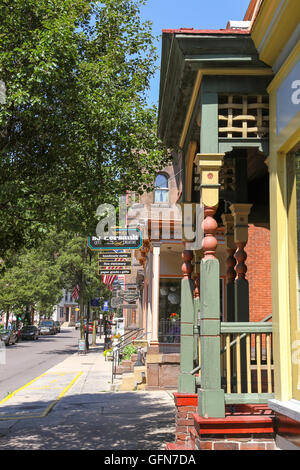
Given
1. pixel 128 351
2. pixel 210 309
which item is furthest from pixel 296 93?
pixel 128 351

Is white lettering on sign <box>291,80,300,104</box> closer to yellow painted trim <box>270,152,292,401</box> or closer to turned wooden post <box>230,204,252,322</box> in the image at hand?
yellow painted trim <box>270,152,292,401</box>

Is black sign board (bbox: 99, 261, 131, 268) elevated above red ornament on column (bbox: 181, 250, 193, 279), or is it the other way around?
black sign board (bbox: 99, 261, 131, 268)

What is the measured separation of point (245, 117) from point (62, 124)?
10.7 ft

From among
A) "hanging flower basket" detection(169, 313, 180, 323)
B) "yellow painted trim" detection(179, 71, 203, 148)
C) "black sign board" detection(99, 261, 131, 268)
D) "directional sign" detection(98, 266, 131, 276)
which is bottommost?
"hanging flower basket" detection(169, 313, 180, 323)

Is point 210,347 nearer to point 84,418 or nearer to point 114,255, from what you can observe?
point 84,418

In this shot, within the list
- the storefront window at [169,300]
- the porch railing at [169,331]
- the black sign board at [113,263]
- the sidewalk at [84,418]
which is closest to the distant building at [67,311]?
the black sign board at [113,263]

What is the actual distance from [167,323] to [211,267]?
37.1 ft

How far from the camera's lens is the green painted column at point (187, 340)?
703 cm

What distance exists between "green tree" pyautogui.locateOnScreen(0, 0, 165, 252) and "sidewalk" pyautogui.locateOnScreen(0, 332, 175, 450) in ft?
11.3

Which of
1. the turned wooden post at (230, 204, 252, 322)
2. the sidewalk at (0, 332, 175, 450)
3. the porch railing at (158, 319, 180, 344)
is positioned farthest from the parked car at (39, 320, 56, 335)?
the turned wooden post at (230, 204, 252, 322)

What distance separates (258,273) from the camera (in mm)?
16391

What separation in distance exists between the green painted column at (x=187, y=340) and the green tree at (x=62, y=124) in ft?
6.43

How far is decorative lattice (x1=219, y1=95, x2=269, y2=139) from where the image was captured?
575cm

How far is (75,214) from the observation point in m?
7.99
